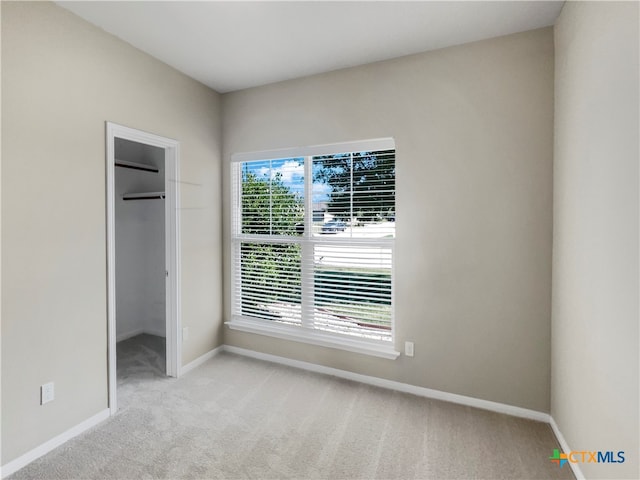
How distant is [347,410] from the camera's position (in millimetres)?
2395

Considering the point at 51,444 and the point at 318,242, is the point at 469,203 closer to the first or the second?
the point at 318,242

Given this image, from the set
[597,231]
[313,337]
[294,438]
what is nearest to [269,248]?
[313,337]

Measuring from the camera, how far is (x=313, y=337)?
3037 mm

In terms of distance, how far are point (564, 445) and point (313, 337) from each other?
1895 millimetres

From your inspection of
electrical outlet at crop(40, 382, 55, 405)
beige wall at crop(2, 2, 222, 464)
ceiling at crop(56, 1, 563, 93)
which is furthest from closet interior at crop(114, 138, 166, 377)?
electrical outlet at crop(40, 382, 55, 405)

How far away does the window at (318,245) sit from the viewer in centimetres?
276

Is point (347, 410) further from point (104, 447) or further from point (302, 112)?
point (302, 112)

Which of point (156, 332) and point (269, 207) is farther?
point (156, 332)

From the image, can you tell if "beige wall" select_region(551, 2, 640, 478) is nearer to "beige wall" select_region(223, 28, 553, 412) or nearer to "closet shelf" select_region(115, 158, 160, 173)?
"beige wall" select_region(223, 28, 553, 412)

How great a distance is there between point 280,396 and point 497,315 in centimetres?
175

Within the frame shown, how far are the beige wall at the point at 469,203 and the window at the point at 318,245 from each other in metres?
0.15

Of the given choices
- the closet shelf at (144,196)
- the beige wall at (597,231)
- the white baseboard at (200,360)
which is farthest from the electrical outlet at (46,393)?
the beige wall at (597,231)

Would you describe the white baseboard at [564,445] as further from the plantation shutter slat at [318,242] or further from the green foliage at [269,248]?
the green foliage at [269,248]

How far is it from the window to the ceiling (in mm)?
741
